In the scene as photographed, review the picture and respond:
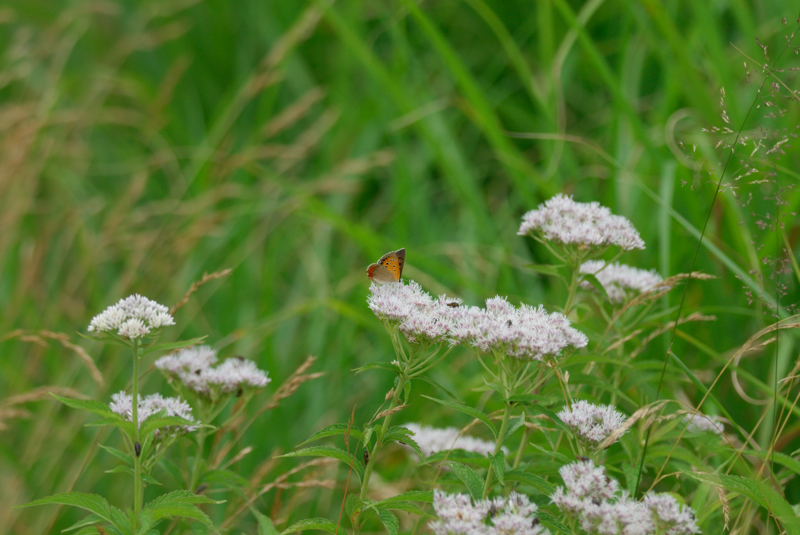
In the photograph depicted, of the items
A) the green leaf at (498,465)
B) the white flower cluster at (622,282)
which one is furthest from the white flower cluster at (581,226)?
the green leaf at (498,465)

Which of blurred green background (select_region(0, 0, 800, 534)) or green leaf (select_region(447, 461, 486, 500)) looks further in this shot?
blurred green background (select_region(0, 0, 800, 534))

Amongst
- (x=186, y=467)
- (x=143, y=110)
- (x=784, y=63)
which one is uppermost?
(x=143, y=110)

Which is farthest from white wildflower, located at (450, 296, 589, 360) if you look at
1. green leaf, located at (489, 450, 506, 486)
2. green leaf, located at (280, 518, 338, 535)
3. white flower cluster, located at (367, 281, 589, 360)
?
green leaf, located at (280, 518, 338, 535)

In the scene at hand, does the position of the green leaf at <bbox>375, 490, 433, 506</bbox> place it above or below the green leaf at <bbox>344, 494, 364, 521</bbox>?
above

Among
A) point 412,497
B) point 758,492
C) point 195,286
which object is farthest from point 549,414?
point 195,286

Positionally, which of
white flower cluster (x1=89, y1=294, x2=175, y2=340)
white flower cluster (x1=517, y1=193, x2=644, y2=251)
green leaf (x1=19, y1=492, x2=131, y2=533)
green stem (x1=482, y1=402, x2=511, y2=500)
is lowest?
green leaf (x1=19, y1=492, x2=131, y2=533)

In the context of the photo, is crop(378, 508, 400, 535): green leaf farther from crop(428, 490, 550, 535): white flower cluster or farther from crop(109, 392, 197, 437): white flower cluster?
crop(109, 392, 197, 437): white flower cluster

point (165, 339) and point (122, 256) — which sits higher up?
point (122, 256)

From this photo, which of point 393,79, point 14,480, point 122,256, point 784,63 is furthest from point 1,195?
point 784,63

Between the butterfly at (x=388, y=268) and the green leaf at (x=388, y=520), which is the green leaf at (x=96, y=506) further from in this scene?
the butterfly at (x=388, y=268)

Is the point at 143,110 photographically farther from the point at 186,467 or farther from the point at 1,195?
the point at 186,467
